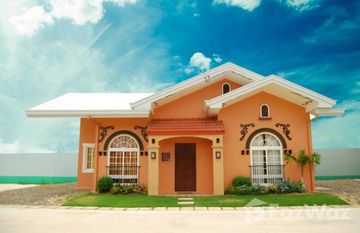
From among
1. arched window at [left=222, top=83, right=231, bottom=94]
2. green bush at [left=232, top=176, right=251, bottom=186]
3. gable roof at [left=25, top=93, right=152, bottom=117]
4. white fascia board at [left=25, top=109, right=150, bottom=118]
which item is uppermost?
arched window at [left=222, top=83, right=231, bottom=94]

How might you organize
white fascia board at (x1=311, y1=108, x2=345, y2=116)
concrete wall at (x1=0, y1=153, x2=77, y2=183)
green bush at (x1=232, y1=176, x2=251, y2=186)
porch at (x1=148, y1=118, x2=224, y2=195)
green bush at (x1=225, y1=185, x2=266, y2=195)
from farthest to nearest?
concrete wall at (x1=0, y1=153, x2=77, y2=183) → white fascia board at (x1=311, y1=108, x2=345, y2=116) → porch at (x1=148, y1=118, x2=224, y2=195) → green bush at (x1=232, y1=176, x2=251, y2=186) → green bush at (x1=225, y1=185, x2=266, y2=195)

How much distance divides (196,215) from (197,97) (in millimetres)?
7133

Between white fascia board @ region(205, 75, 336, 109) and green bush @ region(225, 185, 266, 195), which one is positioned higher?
white fascia board @ region(205, 75, 336, 109)

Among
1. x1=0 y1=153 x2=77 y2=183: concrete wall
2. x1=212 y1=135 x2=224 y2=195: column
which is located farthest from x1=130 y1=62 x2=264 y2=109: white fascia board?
x1=0 y1=153 x2=77 y2=183: concrete wall

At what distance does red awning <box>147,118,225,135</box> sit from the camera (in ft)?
42.4

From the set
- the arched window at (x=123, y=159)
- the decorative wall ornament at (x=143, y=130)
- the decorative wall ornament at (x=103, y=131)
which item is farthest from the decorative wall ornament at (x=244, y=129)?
the decorative wall ornament at (x=103, y=131)

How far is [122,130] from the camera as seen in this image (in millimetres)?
14461

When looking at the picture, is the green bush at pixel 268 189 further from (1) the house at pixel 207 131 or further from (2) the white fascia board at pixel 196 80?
(2) the white fascia board at pixel 196 80

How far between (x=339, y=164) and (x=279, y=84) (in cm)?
1285

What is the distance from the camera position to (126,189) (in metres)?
13.2

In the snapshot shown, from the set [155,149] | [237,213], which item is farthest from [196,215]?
[155,149]

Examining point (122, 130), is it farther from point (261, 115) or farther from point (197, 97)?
point (261, 115)

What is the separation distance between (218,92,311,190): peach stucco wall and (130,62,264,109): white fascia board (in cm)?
118

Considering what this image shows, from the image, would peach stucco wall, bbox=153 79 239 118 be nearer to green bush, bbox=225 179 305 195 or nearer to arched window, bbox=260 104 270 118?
arched window, bbox=260 104 270 118
